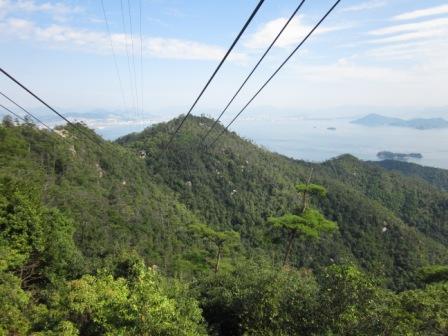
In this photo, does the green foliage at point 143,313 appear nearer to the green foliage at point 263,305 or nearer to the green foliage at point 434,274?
the green foliage at point 263,305

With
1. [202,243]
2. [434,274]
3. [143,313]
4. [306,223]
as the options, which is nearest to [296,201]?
[202,243]

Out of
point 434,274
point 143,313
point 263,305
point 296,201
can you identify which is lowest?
point 296,201

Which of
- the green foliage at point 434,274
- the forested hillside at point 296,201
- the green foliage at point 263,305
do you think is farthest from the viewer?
the forested hillside at point 296,201

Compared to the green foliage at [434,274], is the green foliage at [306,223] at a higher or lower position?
higher

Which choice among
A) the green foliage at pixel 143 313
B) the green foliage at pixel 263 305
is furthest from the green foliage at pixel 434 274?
the green foliage at pixel 143 313

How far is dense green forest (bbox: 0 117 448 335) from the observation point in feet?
35.2

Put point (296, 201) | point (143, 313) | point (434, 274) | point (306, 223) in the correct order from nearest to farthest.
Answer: point (143, 313), point (306, 223), point (434, 274), point (296, 201)

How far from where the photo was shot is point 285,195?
89.4 meters

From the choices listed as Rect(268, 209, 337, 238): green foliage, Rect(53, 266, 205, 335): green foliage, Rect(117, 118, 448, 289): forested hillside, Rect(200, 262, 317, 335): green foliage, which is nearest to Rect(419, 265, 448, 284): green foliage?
Rect(268, 209, 337, 238): green foliage

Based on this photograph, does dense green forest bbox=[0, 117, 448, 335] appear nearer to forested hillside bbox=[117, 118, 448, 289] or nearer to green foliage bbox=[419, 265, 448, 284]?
green foliage bbox=[419, 265, 448, 284]

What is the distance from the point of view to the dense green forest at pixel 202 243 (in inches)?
423

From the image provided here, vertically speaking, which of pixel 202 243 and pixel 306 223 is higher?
pixel 306 223

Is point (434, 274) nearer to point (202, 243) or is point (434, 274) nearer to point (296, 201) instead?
point (202, 243)

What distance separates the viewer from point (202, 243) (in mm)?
60938
